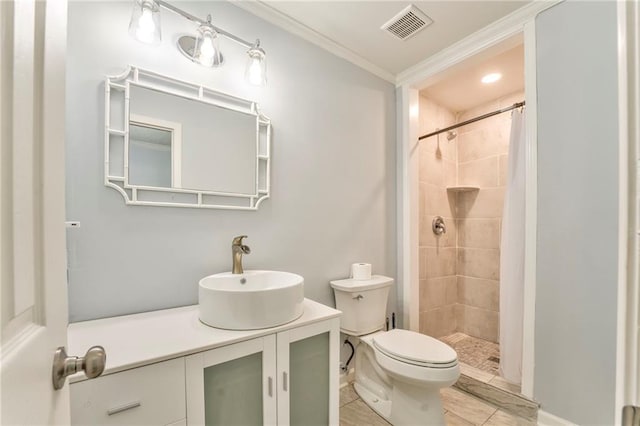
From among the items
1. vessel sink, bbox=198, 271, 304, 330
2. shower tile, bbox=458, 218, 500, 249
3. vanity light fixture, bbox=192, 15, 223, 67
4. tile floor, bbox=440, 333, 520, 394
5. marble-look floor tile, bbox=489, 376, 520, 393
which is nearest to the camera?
vessel sink, bbox=198, 271, 304, 330

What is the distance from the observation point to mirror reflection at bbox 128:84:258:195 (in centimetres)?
119

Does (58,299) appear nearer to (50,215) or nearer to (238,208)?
(50,215)

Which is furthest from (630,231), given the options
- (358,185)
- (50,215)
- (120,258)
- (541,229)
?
(358,185)

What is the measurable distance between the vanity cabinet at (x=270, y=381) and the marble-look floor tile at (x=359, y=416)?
0.43 metres

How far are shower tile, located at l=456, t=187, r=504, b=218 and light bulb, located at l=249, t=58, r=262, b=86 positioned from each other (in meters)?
2.29

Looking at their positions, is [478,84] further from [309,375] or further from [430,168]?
[309,375]

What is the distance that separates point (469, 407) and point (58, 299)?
82.5 inches

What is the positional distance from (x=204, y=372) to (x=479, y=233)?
2621 mm

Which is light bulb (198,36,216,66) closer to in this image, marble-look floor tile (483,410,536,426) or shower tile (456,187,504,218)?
marble-look floor tile (483,410,536,426)

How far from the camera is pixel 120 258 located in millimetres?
1127

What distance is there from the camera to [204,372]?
34.9 inches

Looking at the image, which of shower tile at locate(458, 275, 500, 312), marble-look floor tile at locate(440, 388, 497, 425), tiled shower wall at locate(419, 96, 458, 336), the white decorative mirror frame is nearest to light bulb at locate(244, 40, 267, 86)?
the white decorative mirror frame

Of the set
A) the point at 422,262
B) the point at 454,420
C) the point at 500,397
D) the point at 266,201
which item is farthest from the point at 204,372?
the point at 422,262

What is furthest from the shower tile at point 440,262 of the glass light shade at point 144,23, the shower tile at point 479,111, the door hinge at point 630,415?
the glass light shade at point 144,23
